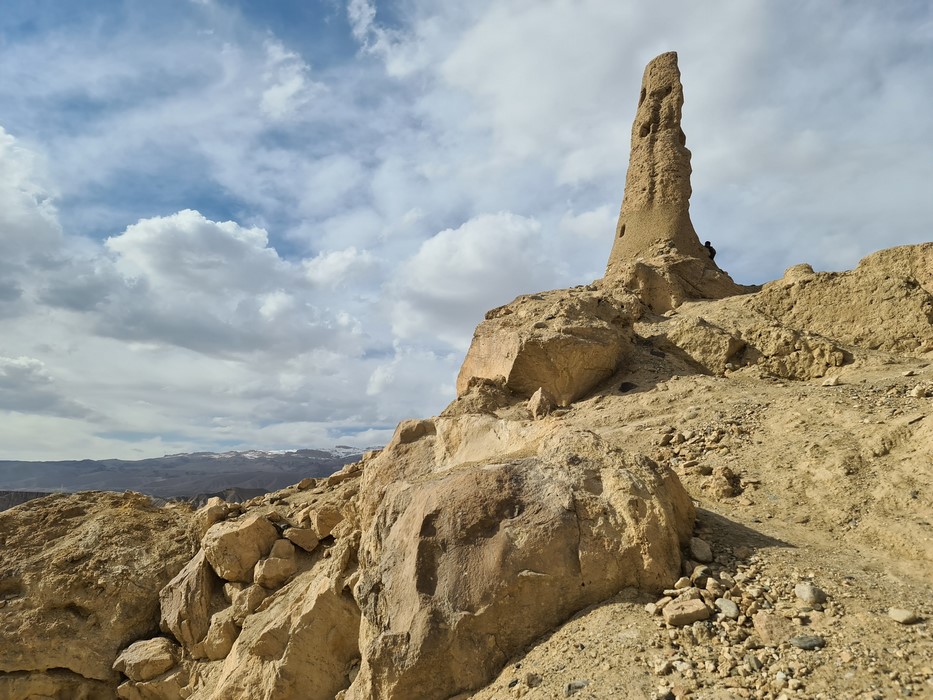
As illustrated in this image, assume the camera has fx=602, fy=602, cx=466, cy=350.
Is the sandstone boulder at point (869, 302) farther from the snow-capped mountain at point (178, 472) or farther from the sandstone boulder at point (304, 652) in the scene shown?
the snow-capped mountain at point (178, 472)

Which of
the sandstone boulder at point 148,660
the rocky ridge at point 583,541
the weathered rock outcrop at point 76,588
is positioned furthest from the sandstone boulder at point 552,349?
the sandstone boulder at point 148,660

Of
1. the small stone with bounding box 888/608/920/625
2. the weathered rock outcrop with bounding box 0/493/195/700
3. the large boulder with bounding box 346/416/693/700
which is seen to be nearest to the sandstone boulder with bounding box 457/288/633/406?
the large boulder with bounding box 346/416/693/700

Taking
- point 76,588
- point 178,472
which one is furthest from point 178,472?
point 76,588

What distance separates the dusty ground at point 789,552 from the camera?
327 centimetres

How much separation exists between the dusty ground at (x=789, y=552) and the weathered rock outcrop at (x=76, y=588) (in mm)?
6803

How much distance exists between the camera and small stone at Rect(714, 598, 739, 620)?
Result: 147 inches

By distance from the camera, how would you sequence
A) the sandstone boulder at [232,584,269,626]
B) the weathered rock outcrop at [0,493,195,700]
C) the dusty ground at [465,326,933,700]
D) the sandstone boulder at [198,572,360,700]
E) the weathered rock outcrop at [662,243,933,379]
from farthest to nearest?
the weathered rock outcrop at [662,243,933,379] < the weathered rock outcrop at [0,493,195,700] < the sandstone boulder at [232,584,269,626] < the sandstone boulder at [198,572,360,700] < the dusty ground at [465,326,933,700]

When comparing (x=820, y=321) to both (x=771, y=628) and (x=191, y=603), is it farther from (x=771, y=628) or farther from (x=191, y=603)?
(x=191, y=603)

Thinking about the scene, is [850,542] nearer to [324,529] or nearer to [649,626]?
[649,626]

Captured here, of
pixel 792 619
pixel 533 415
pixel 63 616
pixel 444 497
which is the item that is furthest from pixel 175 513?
pixel 792 619

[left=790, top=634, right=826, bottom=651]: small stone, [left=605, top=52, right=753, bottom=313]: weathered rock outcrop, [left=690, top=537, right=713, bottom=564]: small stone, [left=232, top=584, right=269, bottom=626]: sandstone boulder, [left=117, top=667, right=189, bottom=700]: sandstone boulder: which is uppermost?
[left=605, top=52, right=753, bottom=313]: weathered rock outcrop

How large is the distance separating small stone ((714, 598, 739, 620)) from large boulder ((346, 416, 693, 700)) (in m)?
0.37

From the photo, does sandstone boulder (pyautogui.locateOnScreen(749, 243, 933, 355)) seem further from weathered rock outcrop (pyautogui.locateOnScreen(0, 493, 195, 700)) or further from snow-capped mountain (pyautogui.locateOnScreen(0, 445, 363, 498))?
snow-capped mountain (pyautogui.locateOnScreen(0, 445, 363, 498))

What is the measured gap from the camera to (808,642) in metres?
3.39
